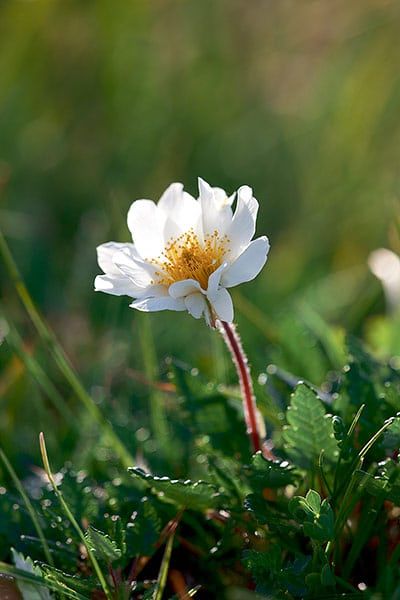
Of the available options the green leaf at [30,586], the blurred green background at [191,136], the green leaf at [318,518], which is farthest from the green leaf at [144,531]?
the blurred green background at [191,136]

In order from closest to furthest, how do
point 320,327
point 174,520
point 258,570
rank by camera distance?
point 258,570
point 174,520
point 320,327

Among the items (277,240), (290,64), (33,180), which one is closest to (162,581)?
(277,240)

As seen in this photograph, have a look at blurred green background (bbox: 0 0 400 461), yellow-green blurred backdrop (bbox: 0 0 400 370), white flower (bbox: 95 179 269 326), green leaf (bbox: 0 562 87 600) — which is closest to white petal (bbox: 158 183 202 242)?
white flower (bbox: 95 179 269 326)

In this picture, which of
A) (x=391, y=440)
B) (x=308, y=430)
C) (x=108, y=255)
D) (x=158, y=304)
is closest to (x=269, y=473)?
(x=308, y=430)

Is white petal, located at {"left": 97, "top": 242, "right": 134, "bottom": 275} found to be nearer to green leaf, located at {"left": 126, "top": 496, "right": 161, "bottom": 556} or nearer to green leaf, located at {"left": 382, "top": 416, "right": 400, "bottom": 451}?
green leaf, located at {"left": 126, "top": 496, "right": 161, "bottom": 556}

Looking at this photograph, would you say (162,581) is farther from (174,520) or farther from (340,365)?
(340,365)

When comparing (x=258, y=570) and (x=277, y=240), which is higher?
(x=258, y=570)

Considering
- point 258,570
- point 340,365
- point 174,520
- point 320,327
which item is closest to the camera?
point 258,570
